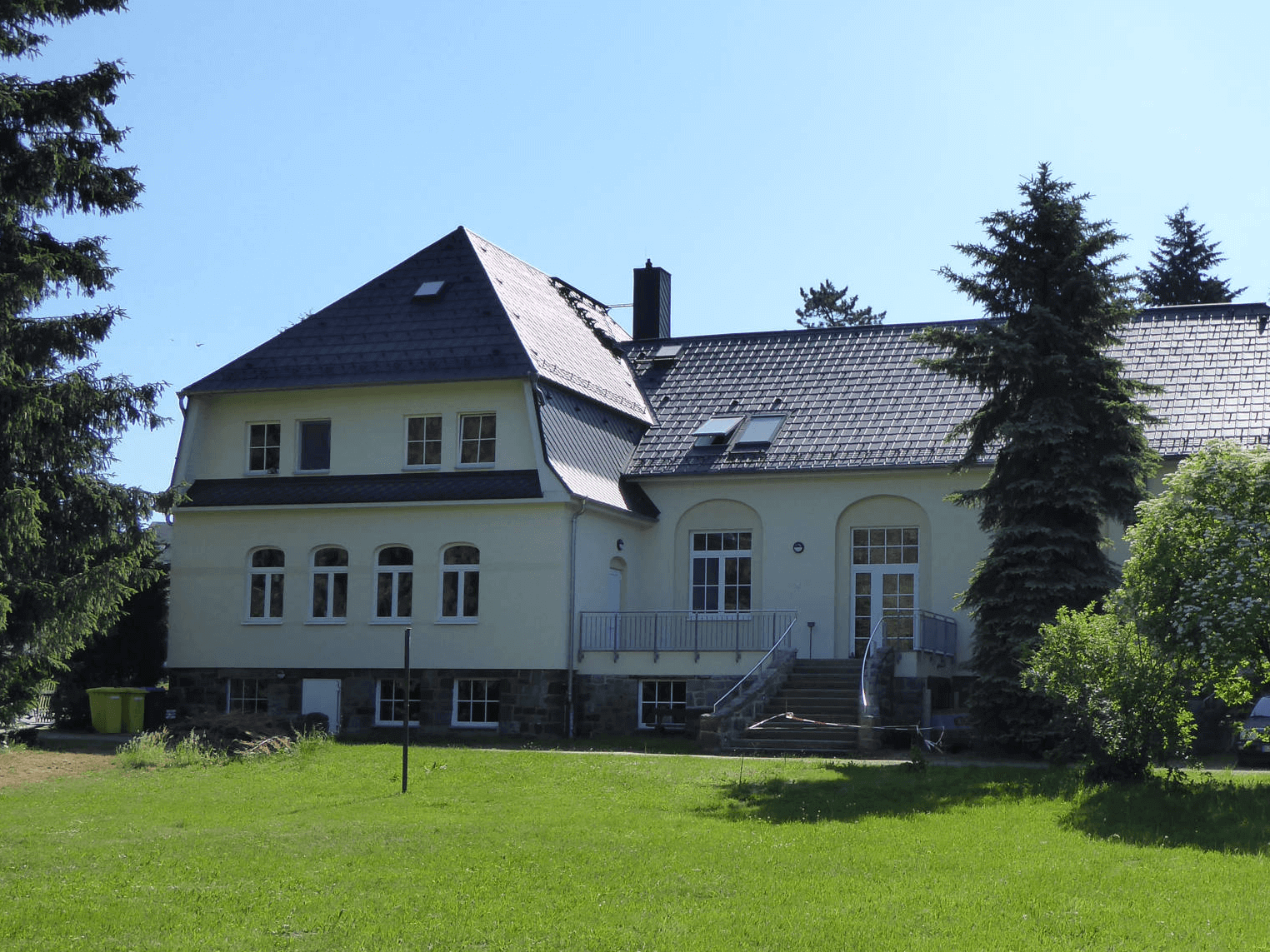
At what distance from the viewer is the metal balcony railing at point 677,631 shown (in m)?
26.6

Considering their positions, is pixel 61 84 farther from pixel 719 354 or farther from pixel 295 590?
pixel 719 354

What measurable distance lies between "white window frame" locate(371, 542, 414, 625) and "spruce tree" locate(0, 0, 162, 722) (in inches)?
322

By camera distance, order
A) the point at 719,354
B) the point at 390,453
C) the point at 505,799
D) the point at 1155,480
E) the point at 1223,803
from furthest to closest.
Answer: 1. the point at 719,354
2. the point at 390,453
3. the point at 1155,480
4. the point at 505,799
5. the point at 1223,803

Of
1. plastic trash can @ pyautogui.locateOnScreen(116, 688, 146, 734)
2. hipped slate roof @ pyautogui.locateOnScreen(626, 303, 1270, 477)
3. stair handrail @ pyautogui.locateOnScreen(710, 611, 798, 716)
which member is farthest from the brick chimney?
plastic trash can @ pyautogui.locateOnScreen(116, 688, 146, 734)

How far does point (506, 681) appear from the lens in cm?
2698

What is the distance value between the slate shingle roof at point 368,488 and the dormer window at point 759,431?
15.7 ft

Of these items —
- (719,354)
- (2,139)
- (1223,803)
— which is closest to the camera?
(1223,803)

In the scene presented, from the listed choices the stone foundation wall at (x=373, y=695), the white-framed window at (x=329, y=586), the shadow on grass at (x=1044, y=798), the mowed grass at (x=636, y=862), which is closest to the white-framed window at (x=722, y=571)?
the stone foundation wall at (x=373, y=695)

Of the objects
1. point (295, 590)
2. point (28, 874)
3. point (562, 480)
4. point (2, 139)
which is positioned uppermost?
point (2, 139)

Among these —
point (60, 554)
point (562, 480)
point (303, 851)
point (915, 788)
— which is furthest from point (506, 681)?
point (303, 851)

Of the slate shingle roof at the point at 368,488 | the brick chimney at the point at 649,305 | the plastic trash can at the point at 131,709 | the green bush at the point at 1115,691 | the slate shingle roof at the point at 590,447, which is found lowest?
the plastic trash can at the point at 131,709

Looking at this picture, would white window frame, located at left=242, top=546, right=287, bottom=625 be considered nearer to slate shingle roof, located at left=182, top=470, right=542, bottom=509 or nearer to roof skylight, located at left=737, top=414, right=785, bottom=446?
slate shingle roof, located at left=182, top=470, right=542, bottom=509

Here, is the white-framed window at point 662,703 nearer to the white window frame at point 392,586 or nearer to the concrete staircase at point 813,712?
the concrete staircase at point 813,712

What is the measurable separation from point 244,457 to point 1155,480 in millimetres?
17389
